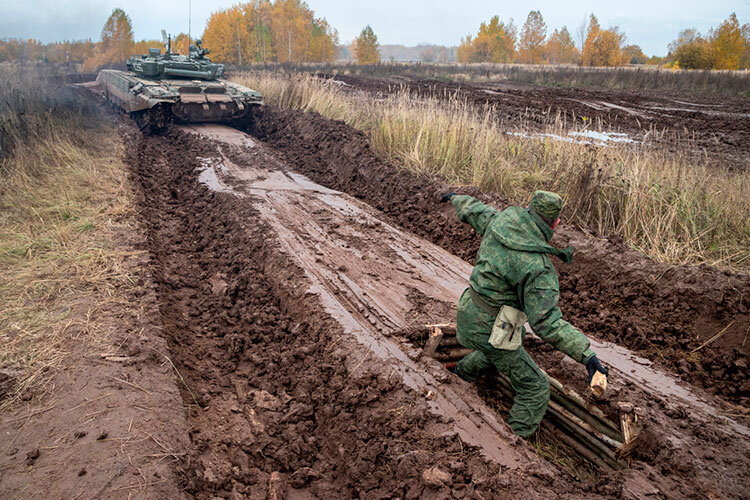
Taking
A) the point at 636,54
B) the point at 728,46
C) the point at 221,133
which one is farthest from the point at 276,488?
the point at 636,54

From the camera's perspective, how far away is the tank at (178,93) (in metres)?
11.6

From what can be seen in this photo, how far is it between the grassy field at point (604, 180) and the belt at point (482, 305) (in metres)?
2.76

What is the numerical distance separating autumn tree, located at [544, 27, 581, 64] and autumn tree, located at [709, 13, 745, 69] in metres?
22.1

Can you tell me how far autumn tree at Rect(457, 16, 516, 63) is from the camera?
52438mm

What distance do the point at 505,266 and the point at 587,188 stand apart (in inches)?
141

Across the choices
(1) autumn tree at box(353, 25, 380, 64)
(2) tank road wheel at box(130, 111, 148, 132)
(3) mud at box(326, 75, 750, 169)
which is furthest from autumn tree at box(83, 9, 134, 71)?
(2) tank road wheel at box(130, 111, 148, 132)

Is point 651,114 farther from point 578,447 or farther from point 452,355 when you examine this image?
point 578,447

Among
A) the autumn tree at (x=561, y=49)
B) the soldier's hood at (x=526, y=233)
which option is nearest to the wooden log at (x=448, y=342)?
the soldier's hood at (x=526, y=233)

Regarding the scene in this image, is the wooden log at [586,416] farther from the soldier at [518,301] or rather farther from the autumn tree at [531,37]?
the autumn tree at [531,37]

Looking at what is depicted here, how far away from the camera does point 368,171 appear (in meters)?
8.39

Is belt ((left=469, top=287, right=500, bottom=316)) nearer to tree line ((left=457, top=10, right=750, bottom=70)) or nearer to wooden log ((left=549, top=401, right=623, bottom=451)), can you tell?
wooden log ((left=549, top=401, right=623, bottom=451))

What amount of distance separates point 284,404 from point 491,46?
55.9 metres

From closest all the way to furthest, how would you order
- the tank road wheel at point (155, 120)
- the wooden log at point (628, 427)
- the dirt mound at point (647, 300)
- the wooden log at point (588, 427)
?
1. the wooden log at point (628, 427)
2. the wooden log at point (588, 427)
3. the dirt mound at point (647, 300)
4. the tank road wheel at point (155, 120)

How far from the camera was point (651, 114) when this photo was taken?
49.3 feet
